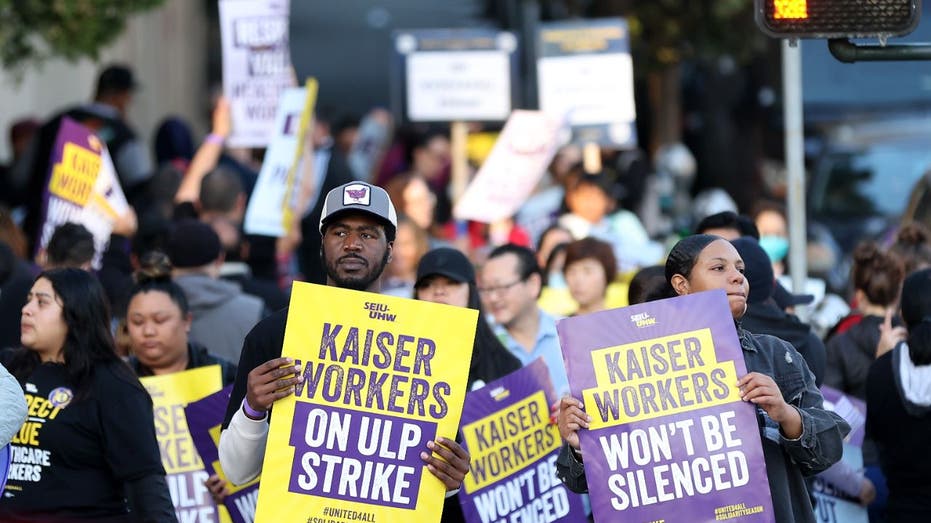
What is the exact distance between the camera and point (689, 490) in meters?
5.90

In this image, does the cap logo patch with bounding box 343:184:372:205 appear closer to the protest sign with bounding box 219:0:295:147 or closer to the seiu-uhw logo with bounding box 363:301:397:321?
the seiu-uhw logo with bounding box 363:301:397:321

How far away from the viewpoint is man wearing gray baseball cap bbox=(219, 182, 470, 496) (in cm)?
585

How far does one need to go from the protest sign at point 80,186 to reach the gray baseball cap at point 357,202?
4327 millimetres

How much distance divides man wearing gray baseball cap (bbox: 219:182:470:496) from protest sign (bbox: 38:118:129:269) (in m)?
4.30

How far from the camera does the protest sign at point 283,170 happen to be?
10.9 meters

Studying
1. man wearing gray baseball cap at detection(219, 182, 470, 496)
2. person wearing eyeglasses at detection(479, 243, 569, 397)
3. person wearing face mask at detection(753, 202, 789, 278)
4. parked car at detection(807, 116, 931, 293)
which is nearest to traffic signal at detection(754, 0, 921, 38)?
person wearing eyeglasses at detection(479, 243, 569, 397)

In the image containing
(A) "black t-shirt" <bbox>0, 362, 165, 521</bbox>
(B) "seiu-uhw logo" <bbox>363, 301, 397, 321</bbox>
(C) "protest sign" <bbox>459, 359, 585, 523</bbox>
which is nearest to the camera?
(B) "seiu-uhw logo" <bbox>363, 301, 397, 321</bbox>

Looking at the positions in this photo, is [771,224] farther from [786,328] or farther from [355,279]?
[355,279]

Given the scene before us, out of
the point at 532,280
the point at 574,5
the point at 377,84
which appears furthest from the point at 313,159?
the point at 377,84

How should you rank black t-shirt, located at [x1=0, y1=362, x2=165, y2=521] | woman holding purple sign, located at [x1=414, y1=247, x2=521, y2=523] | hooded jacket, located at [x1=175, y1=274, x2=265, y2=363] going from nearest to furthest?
black t-shirt, located at [x1=0, y1=362, x2=165, y2=521], woman holding purple sign, located at [x1=414, y1=247, x2=521, y2=523], hooded jacket, located at [x1=175, y1=274, x2=265, y2=363]

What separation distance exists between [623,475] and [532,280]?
3401 mm

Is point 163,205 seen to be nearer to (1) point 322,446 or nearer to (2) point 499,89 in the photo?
(2) point 499,89

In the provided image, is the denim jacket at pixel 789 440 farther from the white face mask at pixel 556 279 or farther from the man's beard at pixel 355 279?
the white face mask at pixel 556 279

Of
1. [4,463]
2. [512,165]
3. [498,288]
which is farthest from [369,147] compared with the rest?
[4,463]
